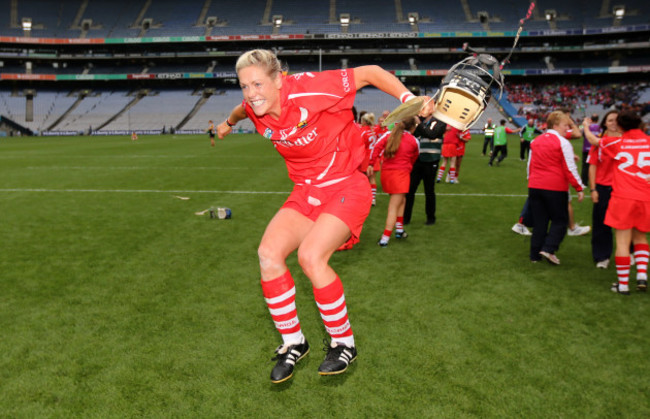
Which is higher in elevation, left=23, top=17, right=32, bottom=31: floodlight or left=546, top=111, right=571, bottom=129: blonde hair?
left=23, top=17, right=32, bottom=31: floodlight

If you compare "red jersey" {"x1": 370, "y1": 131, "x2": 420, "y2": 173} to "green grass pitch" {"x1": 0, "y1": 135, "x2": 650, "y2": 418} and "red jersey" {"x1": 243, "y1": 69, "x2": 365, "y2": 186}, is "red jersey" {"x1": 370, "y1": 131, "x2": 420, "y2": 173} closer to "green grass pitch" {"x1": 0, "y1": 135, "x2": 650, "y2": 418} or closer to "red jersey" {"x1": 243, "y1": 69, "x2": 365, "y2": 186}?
"green grass pitch" {"x1": 0, "y1": 135, "x2": 650, "y2": 418}

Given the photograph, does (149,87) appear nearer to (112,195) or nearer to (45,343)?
(112,195)

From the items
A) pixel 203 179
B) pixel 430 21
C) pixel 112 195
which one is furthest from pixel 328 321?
pixel 430 21

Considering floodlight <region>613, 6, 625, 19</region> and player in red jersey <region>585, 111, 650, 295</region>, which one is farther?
floodlight <region>613, 6, 625, 19</region>

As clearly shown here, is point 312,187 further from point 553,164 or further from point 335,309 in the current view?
point 553,164

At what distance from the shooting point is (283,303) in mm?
3002

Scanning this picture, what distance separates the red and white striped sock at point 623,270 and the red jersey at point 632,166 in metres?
0.65

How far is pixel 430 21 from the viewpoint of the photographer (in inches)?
2111

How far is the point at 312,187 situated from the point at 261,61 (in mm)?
958

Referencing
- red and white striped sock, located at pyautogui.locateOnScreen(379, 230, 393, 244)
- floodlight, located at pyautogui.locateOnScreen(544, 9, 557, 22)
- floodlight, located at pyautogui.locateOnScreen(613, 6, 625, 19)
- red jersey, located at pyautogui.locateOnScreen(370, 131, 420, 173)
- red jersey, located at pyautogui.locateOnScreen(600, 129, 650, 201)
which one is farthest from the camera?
floodlight, located at pyautogui.locateOnScreen(544, 9, 557, 22)

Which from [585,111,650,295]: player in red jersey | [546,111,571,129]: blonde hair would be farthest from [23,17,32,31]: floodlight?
[585,111,650,295]: player in red jersey

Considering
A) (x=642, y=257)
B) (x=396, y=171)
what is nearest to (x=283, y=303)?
(x=396, y=171)

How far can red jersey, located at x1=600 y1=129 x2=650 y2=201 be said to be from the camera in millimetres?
4383

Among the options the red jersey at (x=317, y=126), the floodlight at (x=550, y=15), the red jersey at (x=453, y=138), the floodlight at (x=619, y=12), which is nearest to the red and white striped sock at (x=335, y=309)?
the red jersey at (x=317, y=126)
